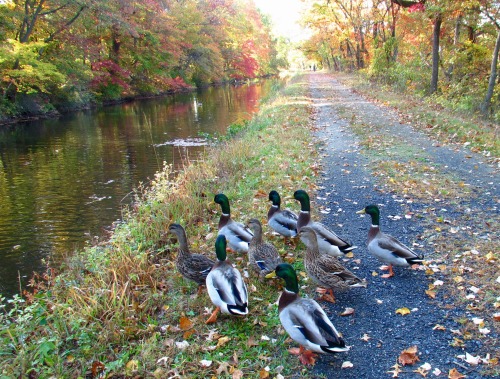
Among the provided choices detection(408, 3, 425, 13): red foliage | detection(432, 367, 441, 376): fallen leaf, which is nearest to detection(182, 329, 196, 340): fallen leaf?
detection(432, 367, 441, 376): fallen leaf

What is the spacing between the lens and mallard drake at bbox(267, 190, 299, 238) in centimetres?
533

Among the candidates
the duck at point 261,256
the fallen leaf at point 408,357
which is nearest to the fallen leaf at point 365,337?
the fallen leaf at point 408,357

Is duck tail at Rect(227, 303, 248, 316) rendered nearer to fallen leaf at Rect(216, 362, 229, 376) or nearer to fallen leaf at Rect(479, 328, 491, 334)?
fallen leaf at Rect(216, 362, 229, 376)

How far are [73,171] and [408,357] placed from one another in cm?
1194

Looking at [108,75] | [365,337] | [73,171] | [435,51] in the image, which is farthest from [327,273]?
[108,75]

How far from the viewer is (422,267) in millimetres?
4617

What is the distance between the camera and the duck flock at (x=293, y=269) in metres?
3.23

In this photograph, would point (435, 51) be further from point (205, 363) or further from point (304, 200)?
point (205, 363)

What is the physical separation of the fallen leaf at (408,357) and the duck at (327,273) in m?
0.84

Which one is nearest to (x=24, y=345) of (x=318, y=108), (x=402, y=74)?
(x=318, y=108)

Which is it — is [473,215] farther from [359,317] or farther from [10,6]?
[10,6]

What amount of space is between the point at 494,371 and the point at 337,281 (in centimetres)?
144

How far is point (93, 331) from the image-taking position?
3822 mm

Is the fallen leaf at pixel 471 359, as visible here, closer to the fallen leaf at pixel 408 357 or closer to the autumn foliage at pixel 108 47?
the fallen leaf at pixel 408 357
